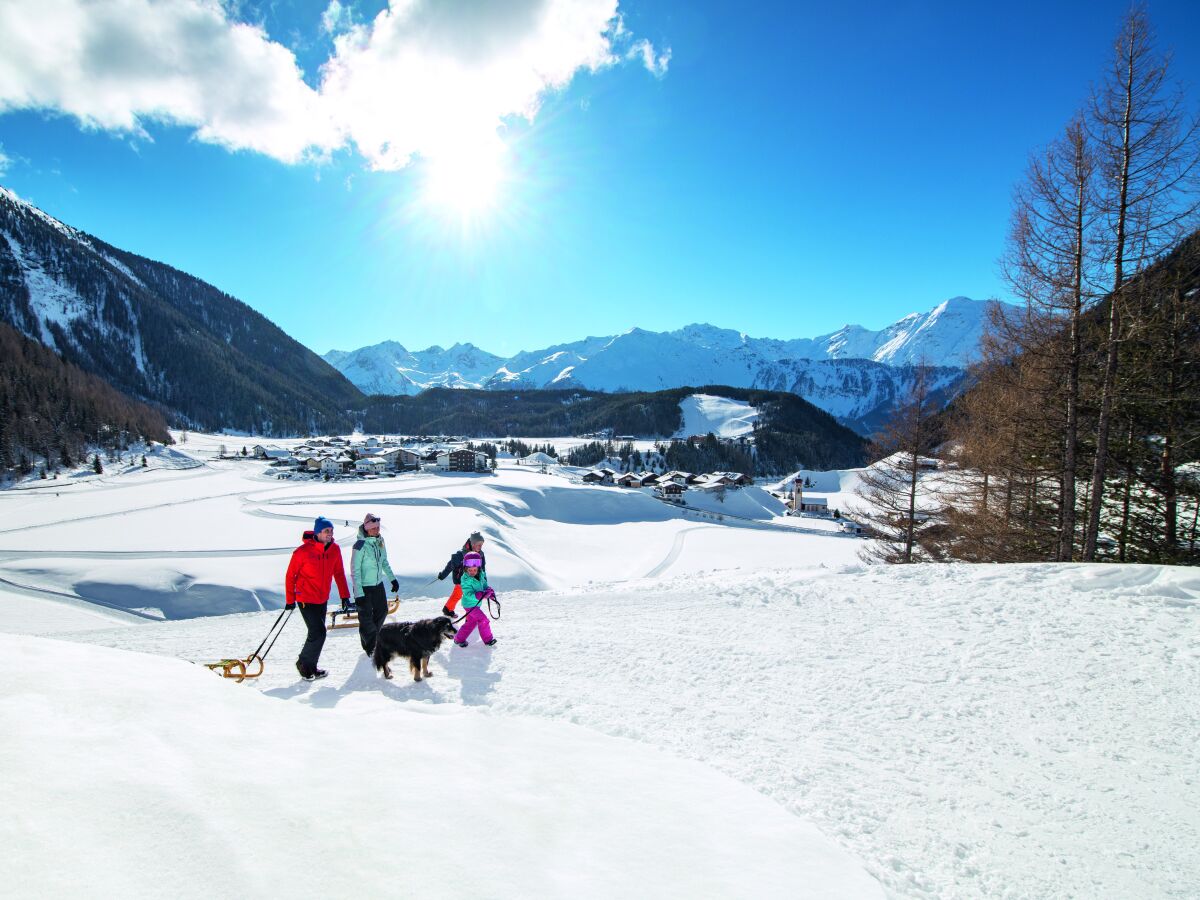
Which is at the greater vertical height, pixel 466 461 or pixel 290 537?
pixel 466 461

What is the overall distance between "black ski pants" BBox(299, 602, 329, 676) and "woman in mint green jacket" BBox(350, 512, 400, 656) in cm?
54

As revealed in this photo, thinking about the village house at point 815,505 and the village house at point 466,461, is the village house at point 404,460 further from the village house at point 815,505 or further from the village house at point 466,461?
the village house at point 815,505

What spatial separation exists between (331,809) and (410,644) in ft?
→ 12.8

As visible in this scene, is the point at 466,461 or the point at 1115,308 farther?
the point at 466,461

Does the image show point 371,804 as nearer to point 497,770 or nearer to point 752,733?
point 497,770

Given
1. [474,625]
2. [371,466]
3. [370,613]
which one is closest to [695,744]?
[474,625]

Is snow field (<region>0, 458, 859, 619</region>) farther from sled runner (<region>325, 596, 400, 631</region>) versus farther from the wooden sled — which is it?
the wooden sled

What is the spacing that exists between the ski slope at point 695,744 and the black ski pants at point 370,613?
0.39 metres

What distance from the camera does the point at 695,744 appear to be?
16.8 feet

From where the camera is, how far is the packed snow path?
12.6ft

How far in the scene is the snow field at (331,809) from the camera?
2.32 m

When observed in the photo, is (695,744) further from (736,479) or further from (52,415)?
(52,415)

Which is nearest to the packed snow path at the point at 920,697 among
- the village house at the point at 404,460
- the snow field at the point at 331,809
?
the snow field at the point at 331,809

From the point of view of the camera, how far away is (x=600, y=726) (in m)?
5.48
